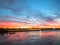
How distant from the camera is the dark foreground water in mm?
1805

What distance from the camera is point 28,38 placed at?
1955 millimetres

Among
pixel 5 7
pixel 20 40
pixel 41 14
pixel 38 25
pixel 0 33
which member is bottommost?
pixel 20 40

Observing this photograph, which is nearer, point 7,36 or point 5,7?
point 5,7

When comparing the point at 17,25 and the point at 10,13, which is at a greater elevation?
the point at 10,13

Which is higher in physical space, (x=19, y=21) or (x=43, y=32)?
(x=19, y=21)

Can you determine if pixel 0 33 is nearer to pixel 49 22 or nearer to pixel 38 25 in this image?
pixel 38 25

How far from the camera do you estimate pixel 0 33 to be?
6.19 feet

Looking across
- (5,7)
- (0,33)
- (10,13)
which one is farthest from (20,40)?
(5,7)

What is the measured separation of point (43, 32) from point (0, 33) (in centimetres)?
76

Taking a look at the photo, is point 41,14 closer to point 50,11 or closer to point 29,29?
point 50,11

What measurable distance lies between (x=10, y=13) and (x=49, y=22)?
26.8 inches

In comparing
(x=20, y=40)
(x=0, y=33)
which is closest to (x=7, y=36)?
(x=0, y=33)

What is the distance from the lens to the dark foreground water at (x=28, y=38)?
5.92 ft

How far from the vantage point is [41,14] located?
1764 mm
